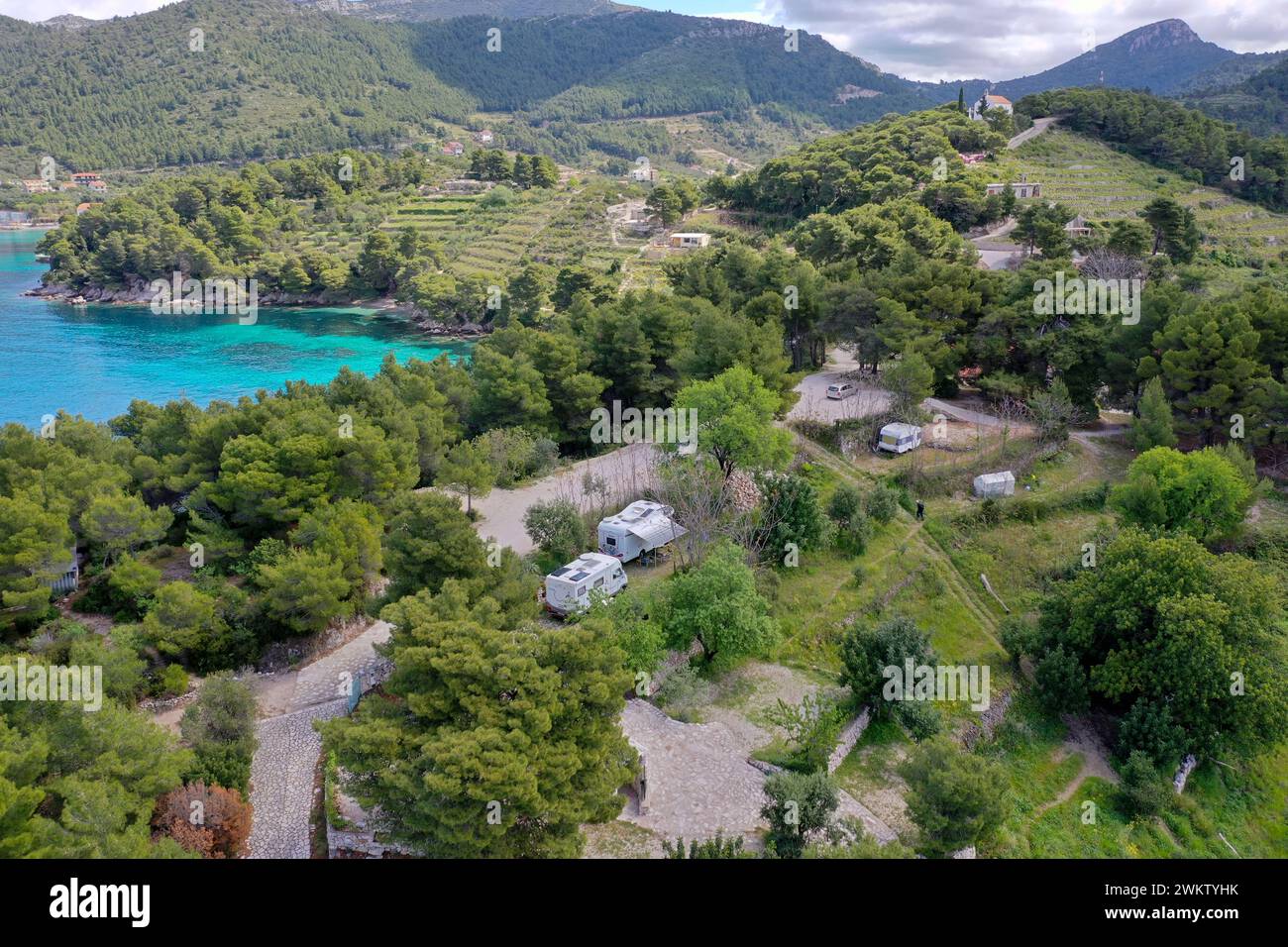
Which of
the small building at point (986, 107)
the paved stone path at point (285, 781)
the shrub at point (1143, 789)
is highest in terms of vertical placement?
the small building at point (986, 107)

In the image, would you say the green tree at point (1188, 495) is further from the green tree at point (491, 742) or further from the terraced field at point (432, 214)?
the terraced field at point (432, 214)

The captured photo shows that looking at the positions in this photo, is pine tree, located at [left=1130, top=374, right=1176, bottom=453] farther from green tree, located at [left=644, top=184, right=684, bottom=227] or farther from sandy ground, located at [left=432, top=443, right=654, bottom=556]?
green tree, located at [left=644, top=184, right=684, bottom=227]

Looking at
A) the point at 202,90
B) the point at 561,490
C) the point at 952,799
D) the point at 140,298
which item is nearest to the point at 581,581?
the point at 561,490

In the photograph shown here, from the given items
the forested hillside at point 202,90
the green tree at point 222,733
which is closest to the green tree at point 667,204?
the green tree at point 222,733

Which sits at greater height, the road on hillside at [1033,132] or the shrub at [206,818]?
the road on hillside at [1033,132]

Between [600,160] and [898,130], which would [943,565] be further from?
[600,160]

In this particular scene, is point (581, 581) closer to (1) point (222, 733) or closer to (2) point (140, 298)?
(1) point (222, 733)

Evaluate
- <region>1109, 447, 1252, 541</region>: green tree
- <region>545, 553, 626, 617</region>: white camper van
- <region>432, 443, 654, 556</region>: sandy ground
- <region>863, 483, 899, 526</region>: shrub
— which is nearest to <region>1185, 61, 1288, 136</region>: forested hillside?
<region>1109, 447, 1252, 541</region>: green tree
